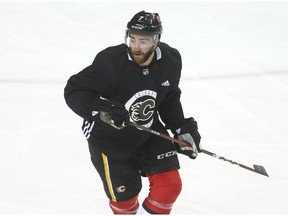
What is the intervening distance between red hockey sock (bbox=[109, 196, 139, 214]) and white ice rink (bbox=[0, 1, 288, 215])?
346mm

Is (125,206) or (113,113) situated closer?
(113,113)

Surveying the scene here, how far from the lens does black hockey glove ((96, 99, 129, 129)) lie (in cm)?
304

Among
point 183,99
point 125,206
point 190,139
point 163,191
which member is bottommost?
point 183,99

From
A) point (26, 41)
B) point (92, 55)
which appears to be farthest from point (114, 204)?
point (26, 41)

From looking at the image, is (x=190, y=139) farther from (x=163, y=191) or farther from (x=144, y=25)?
(x=144, y=25)

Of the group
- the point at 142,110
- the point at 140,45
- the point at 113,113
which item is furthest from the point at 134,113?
the point at 140,45

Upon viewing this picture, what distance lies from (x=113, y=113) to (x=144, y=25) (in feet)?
1.45

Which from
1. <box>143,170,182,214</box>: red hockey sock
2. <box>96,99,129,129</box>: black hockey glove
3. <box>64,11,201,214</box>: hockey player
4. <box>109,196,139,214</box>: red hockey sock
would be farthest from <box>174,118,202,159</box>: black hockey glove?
<box>96,99,129,129</box>: black hockey glove

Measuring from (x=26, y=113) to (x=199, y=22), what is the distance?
2460 millimetres

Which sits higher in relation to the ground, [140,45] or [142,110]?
[140,45]

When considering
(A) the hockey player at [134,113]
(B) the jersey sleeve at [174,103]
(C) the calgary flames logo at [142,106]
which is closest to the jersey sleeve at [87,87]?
(A) the hockey player at [134,113]

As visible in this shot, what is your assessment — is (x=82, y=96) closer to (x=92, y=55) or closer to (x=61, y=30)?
(x=92, y=55)

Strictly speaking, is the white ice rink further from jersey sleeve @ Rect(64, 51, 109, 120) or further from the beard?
the beard

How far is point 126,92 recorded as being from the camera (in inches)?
126
